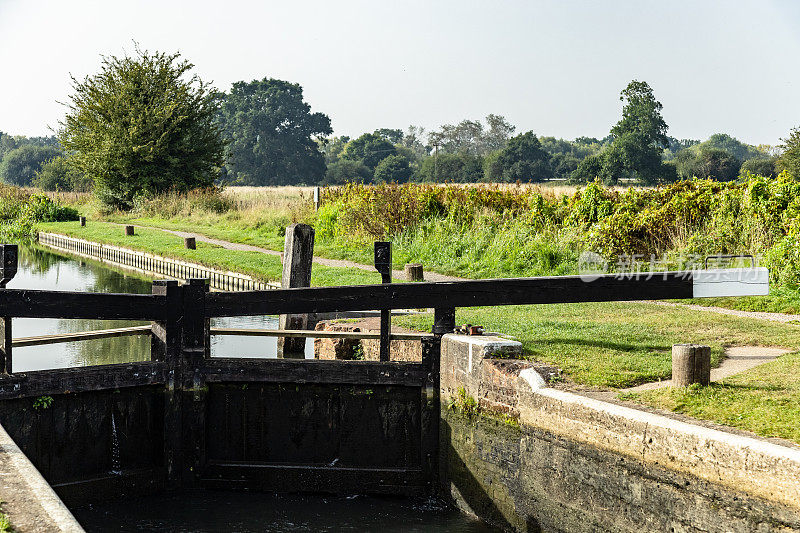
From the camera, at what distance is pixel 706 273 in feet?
25.2

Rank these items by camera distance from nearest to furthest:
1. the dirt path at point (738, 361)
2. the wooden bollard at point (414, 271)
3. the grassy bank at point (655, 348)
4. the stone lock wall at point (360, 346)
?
1. the grassy bank at point (655, 348)
2. the dirt path at point (738, 361)
3. the stone lock wall at point (360, 346)
4. the wooden bollard at point (414, 271)

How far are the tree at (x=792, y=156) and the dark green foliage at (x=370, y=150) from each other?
54.3m

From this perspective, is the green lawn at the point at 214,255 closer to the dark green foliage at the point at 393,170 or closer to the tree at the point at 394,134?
the dark green foliage at the point at 393,170

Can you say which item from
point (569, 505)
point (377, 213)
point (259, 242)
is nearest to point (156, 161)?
point (259, 242)

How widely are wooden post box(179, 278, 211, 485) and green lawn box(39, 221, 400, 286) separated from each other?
526 cm

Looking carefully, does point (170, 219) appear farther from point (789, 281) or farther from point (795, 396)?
point (795, 396)

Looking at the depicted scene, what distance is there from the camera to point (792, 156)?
123ft

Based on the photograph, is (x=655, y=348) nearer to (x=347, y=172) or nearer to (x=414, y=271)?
(x=414, y=271)

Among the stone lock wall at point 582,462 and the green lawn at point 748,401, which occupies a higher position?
the green lawn at point 748,401

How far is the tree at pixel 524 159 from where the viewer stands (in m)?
65.2

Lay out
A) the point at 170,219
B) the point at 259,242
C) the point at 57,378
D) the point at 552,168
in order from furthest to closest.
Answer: the point at 552,168 → the point at 170,219 → the point at 259,242 → the point at 57,378

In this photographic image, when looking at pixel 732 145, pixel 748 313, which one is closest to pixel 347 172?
pixel 732 145

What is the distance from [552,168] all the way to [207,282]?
6480 cm

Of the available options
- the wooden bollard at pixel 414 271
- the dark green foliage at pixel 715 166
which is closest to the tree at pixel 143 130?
the wooden bollard at pixel 414 271
